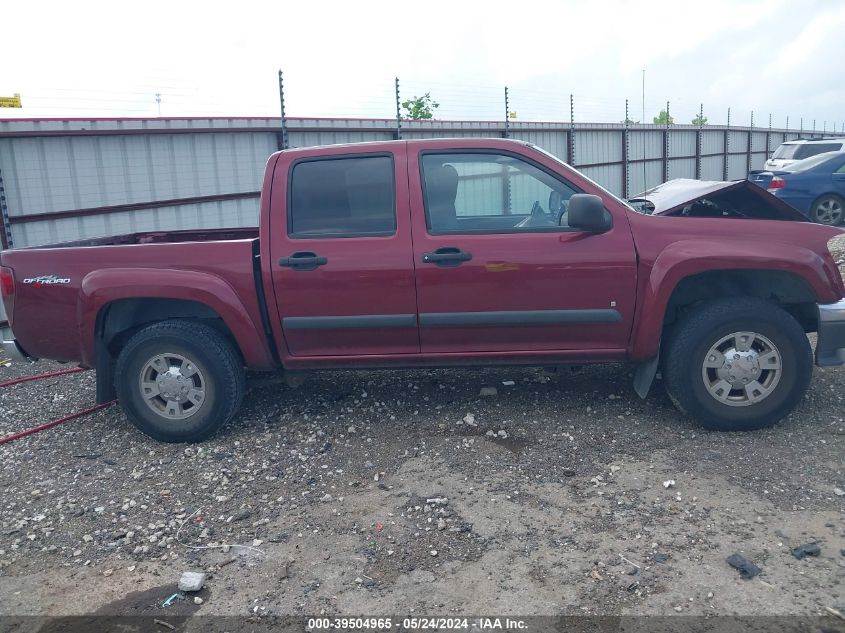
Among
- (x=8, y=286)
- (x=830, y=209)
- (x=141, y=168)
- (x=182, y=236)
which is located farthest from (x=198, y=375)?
(x=830, y=209)

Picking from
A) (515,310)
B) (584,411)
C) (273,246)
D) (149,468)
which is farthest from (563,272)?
(149,468)

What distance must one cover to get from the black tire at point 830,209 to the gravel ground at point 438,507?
907cm

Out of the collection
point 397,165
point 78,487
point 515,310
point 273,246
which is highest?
point 397,165

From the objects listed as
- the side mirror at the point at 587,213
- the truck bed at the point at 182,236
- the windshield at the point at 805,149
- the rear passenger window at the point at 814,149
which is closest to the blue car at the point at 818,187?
the windshield at the point at 805,149

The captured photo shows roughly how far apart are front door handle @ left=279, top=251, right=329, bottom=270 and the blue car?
1093 cm

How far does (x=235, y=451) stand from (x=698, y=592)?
2967 millimetres

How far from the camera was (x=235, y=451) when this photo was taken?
505cm

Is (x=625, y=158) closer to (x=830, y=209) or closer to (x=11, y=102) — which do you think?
(x=830, y=209)

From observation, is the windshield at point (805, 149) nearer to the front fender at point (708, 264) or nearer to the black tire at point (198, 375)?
the front fender at point (708, 264)

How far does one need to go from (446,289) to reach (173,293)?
1.76 meters

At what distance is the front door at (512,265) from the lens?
4855 mm

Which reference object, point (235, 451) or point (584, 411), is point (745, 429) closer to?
point (584, 411)

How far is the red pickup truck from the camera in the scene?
15.9 feet

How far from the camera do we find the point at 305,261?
496cm
